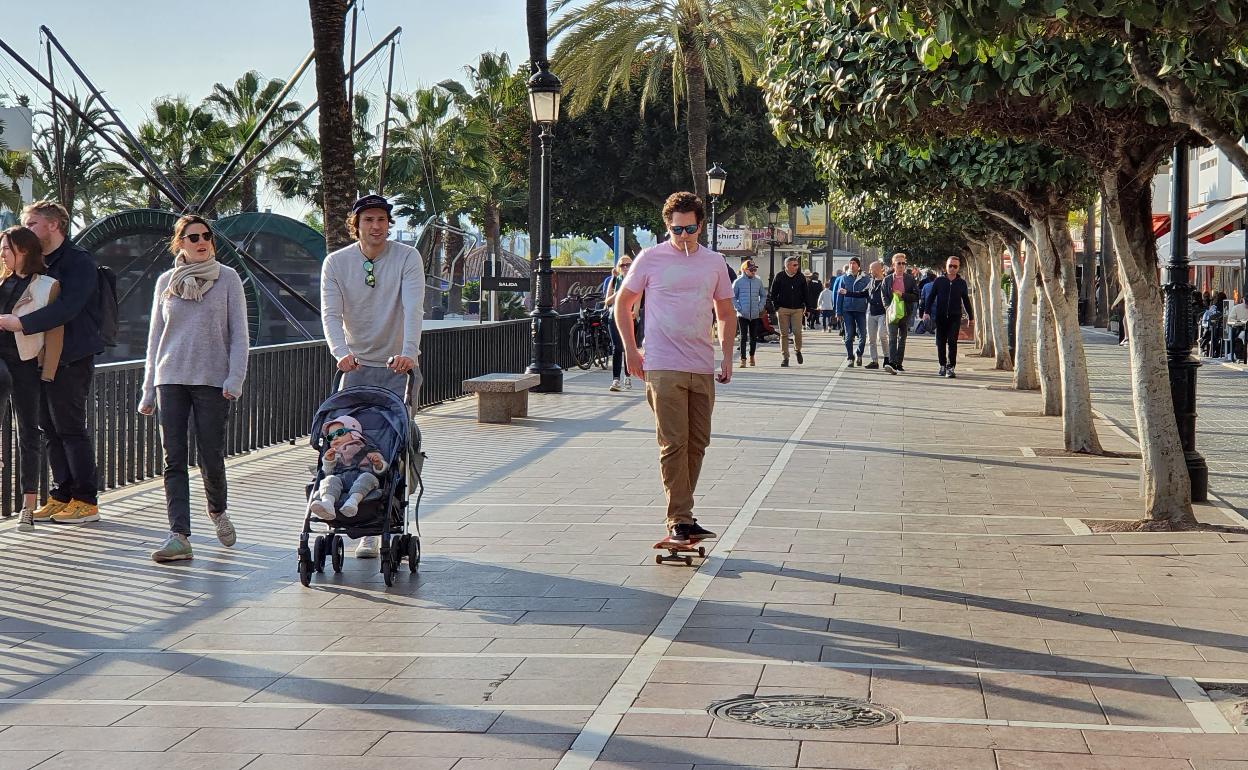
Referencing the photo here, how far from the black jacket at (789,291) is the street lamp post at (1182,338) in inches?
638

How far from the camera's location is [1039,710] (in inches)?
209

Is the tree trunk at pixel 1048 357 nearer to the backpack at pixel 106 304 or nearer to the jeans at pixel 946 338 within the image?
the jeans at pixel 946 338

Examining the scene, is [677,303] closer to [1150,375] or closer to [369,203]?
[369,203]

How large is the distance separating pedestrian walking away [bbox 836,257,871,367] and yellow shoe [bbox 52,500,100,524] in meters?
19.2

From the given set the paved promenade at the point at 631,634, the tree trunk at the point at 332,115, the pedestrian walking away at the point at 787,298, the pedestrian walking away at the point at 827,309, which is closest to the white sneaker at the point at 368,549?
the paved promenade at the point at 631,634

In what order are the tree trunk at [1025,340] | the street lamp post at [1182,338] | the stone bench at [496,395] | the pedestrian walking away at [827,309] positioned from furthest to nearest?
the pedestrian walking away at [827,309]
the tree trunk at [1025,340]
the stone bench at [496,395]
the street lamp post at [1182,338]

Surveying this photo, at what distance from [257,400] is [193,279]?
5.14 meters

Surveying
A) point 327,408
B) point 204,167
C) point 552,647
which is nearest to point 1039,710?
point 552,647

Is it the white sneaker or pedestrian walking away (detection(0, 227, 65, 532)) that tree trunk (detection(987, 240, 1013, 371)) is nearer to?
the white sneaker

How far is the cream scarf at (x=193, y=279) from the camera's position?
8469 millimetres

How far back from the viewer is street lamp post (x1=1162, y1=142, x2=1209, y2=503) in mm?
10711

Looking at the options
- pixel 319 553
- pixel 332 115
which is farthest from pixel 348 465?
pixel 332 115

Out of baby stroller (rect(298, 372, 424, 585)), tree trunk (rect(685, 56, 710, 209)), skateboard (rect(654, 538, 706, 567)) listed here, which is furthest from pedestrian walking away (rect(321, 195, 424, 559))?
tree trunk (rect(685, 56, 710, 209))

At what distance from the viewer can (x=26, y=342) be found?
29.7 ft
